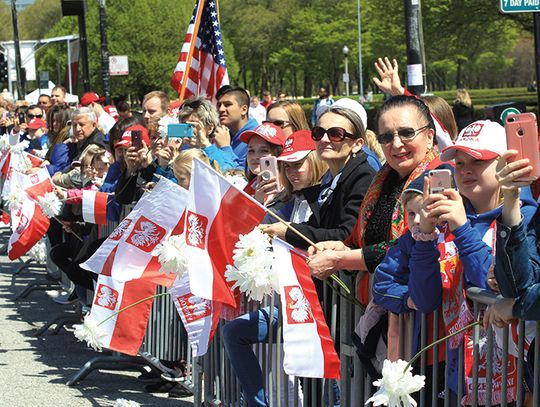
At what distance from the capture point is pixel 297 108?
27.6ft

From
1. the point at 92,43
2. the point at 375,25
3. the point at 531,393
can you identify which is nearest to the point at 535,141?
the point at 531,393

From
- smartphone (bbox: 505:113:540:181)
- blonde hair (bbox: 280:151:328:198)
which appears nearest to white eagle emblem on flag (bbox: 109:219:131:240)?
blonde hair (bbox: 280:151:328:198)

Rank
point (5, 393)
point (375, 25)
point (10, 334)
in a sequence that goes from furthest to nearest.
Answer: point (375, 25) → point (10, 334) → point (5, 393)

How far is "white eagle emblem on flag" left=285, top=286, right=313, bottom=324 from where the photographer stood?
499 centimetres

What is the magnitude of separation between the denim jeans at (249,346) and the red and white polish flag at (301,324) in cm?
72

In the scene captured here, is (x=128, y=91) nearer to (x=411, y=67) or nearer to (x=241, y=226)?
(x=411, y=67)

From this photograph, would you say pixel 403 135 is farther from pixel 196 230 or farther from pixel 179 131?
pixel 179 131

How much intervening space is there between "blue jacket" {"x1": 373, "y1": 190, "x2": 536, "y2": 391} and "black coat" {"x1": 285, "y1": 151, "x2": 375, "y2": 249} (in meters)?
0.90

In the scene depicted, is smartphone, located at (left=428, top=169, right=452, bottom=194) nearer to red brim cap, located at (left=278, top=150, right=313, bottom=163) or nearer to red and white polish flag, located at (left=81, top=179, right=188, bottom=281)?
red brim cap, located at (left=278, top=150, right=313, bottom=163)

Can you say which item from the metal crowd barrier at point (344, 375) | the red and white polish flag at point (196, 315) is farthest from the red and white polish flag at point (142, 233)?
the metal crowd barrier at point (344, 375)

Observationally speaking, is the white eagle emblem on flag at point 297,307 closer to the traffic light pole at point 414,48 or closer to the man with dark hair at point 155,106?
the man with dark hair at point 155,106

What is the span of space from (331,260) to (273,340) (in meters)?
0.94

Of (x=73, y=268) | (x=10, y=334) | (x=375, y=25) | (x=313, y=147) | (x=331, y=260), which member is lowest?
(x=10, y=334)

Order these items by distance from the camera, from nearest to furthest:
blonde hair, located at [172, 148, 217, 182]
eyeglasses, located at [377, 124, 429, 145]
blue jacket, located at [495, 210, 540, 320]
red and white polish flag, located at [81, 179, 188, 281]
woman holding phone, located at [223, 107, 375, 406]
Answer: blue jacket, located at [495, 210, 540, 320] < eyeglasses, located at [377, 124, 429, 145] < woman holding phone, located at [223, 107, 375, 406] < red and white polish flag, located at [81, 179, 188, 281] < blonde hair, located at [172, 148, 217, 182]
